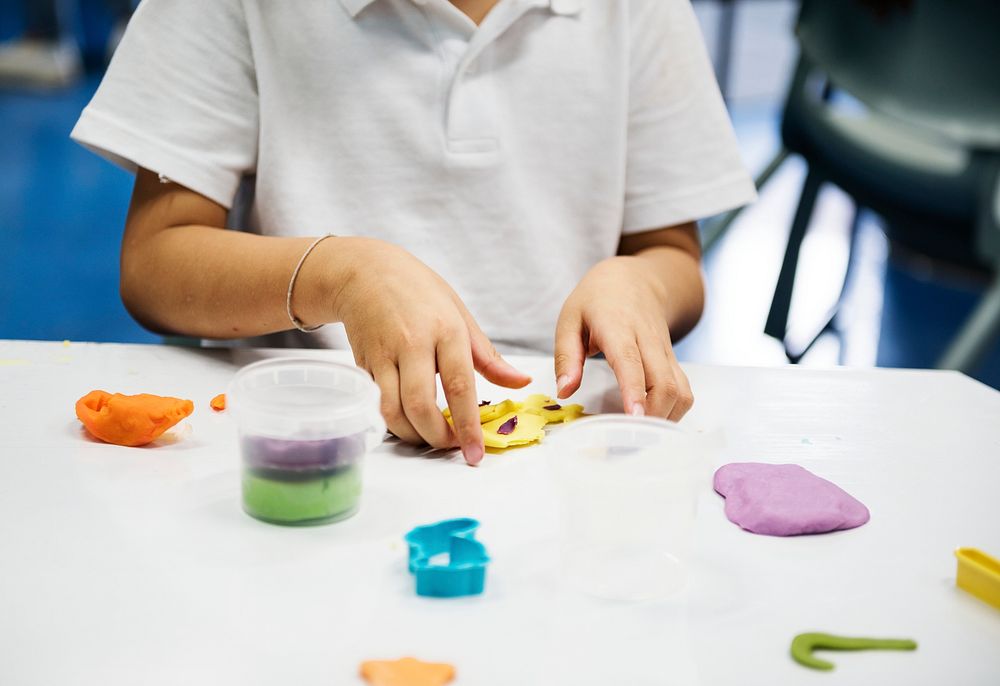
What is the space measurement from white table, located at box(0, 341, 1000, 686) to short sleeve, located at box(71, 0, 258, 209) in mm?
212

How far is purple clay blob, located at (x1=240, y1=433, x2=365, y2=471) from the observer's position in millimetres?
540

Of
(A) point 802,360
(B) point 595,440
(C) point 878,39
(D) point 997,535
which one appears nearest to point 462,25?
(B) point 595,440

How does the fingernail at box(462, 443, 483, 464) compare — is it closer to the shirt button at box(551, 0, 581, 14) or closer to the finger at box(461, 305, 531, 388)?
the finger at box(461, 305, 531, 388)

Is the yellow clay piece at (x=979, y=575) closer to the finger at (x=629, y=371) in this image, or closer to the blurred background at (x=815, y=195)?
the finger at (x=629, y=371)

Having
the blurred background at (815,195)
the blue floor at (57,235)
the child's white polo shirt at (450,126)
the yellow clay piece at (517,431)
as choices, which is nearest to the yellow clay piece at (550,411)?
the yellow clay piece at (517,431)

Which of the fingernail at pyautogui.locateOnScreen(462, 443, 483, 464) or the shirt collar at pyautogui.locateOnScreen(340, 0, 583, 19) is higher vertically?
the shirt collar at pyautogui.locateOnScreen(340, 0, 583, 19)

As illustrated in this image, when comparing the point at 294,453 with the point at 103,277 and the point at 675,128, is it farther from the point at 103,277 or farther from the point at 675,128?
the point at 103,277

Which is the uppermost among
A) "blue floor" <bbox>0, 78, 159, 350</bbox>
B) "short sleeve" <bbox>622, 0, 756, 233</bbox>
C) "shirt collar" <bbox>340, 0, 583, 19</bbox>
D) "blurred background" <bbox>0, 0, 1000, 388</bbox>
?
"shirt collar" <bbox>340, 0, 583, 19</bbox>

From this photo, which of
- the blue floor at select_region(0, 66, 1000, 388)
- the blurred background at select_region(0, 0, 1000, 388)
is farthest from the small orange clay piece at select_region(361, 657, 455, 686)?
the blue floor at select_region(0, 66, 1000, 388)

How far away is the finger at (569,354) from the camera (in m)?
0.69

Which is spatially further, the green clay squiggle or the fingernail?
the fingernail

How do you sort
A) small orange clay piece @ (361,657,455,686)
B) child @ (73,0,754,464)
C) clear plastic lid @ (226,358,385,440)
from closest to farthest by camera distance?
small orange clay piece @ (361,657,455,686), clear plastic lid @ (226,358,385,440), child @ (73,0,754,464)

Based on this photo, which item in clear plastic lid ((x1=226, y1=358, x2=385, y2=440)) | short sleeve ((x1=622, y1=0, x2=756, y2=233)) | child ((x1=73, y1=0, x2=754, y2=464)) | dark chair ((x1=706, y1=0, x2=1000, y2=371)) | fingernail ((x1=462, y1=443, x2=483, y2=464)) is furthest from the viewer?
dark chair ((x1=706, y1=0, x2=1000, y2=371))

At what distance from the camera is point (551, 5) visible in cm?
92
